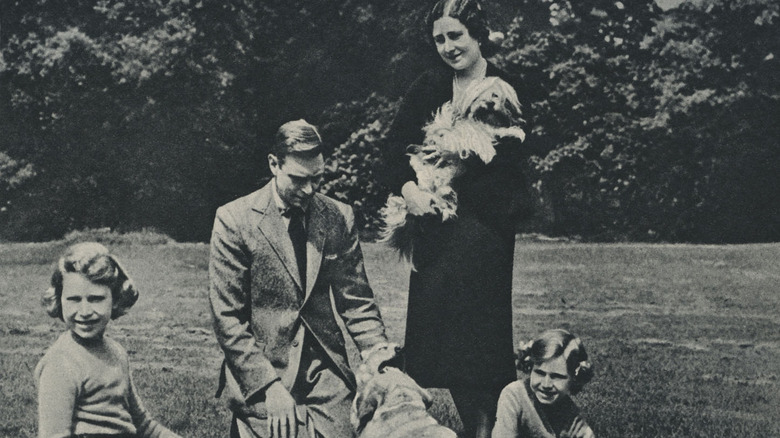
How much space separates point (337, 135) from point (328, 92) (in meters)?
0.27

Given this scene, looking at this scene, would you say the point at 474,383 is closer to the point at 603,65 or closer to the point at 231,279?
the point at 231,279

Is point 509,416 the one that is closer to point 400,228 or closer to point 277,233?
point 400,228

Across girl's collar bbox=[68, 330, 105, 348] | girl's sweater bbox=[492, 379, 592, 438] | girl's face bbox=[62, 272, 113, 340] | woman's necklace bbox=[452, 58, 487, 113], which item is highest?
woman's necklace bbox=[452, 58, 487, 113]

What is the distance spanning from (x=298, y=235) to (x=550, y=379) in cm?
130

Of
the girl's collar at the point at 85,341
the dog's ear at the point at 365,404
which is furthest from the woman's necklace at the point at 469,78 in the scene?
the girl's collar at the point at 85,341

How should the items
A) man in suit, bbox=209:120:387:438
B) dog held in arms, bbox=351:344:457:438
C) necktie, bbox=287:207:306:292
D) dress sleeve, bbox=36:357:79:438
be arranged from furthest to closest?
necktie, bbox=287:207:306:292, man in suit, bbox=209:120:387:438, dog held in arms, bbox=351:344:457:438, dress sleeve, bbox=36:357:79:438

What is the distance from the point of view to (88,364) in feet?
13.8

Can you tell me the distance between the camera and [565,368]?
4.39m

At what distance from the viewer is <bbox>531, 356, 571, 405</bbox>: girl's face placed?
4.38 m

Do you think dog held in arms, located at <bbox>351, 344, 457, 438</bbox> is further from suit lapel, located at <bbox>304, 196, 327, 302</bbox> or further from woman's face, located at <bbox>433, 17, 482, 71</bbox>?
woman's face, located at <bbox>433, 17, 482, 71</bbox>

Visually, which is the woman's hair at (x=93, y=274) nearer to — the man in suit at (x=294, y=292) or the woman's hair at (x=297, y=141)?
the man in suit at (x=294, y=292)

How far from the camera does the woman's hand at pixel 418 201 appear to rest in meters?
5.09

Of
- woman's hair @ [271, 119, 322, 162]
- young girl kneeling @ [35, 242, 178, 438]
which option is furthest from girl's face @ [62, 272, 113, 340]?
woman's hair @ [271, 119, 322, 162]

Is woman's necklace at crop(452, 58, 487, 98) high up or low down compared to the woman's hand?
A: up
